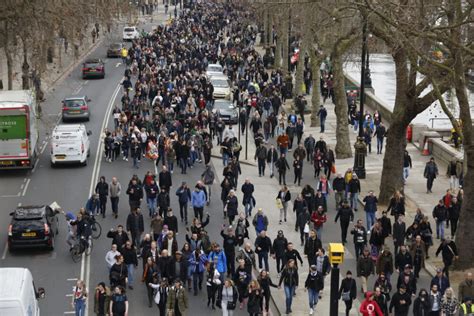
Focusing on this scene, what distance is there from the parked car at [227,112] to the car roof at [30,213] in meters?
19.9

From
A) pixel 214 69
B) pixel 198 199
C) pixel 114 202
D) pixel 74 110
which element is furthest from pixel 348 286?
pixel 214 69

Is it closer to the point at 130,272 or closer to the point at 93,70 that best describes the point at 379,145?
the point at 130,272

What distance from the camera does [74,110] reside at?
4947 cm

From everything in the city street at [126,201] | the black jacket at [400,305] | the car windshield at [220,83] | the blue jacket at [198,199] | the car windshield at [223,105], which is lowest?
the city street at [126,201]

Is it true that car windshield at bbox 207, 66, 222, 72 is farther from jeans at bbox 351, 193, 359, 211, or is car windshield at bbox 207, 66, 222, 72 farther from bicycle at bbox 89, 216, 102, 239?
bicycle at bbox 89, 216, 102, 239

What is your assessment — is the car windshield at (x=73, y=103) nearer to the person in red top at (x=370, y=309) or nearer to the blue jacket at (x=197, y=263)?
the blue jacket at (x=197, y=263)

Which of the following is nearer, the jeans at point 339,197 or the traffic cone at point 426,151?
the jeans at point 339,197

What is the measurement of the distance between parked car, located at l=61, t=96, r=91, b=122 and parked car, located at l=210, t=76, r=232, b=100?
28.1 ft

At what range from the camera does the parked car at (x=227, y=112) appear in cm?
4897

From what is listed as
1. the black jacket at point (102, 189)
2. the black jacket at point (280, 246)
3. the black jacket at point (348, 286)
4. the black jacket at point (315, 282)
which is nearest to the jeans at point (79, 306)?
the black jacket at point (315, 282)

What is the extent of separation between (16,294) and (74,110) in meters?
31.0

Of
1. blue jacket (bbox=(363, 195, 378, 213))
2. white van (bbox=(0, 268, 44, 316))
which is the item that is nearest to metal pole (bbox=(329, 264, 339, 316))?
white van (bbox=(0, 268, 44, 316))

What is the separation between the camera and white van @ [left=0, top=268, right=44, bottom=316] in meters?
18.8

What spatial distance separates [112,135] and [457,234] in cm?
1772
